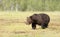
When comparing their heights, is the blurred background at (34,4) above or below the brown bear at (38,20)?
below

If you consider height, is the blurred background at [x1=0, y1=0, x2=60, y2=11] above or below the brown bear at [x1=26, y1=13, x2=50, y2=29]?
below

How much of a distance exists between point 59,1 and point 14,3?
1290 centimetres

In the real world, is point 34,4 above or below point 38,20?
below

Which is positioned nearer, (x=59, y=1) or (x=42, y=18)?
(x=42, y=18)

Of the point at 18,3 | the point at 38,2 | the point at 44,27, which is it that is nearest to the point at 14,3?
the point at 18,3

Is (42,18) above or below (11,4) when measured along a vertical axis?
above

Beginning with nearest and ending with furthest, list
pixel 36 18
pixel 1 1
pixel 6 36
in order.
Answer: pixel 6 36 → pixel 36 18 → pixel 1 1

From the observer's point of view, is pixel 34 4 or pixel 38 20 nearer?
pixel 38 20

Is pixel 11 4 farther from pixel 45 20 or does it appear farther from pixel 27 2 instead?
pixel 45 20

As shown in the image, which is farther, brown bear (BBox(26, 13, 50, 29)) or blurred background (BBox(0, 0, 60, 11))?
blurred background (BBox(0, 0, 60, 11))

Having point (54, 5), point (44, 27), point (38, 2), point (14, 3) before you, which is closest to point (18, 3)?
point (14, 3)

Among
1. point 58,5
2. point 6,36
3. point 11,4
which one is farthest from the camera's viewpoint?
point 11,4

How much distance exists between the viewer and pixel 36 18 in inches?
766

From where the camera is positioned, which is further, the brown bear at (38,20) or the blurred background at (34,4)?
the blurred background at (34,4)
